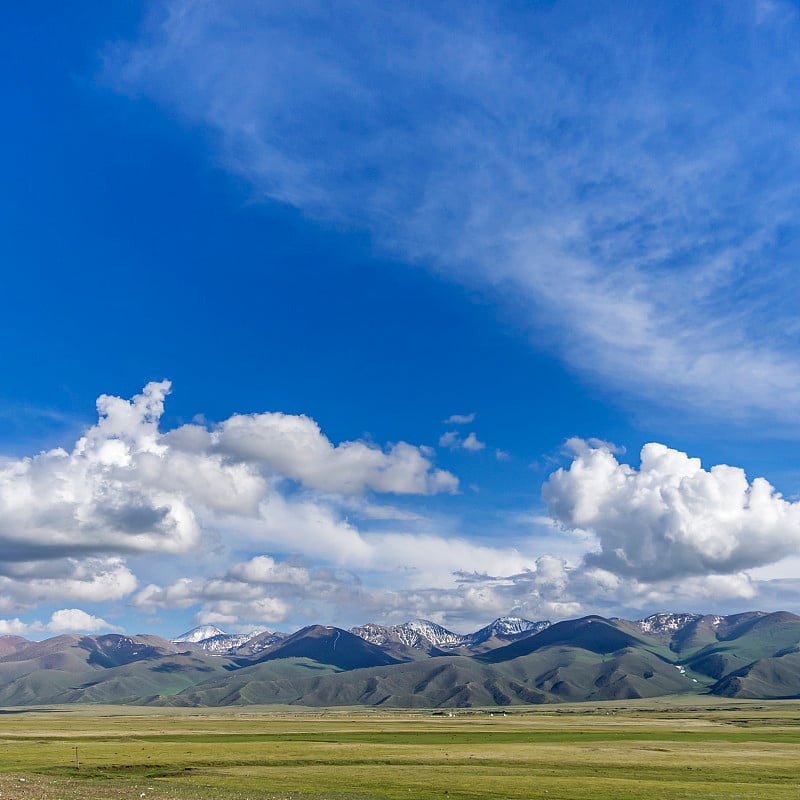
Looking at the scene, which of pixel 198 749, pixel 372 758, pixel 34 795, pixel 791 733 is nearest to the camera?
pixel 34 795

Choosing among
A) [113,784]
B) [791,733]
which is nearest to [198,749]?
[113,784]

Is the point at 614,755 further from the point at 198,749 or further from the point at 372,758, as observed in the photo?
the point at 198,749

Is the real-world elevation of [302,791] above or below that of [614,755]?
above

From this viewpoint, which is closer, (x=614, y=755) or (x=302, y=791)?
(x=302, y=791)

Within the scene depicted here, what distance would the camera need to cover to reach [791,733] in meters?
176

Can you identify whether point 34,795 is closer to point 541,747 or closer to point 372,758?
point 372,758

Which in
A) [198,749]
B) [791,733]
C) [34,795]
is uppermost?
[34,795]

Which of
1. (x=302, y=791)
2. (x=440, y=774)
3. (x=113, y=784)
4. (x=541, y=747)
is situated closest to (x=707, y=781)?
(x=440, y=774)

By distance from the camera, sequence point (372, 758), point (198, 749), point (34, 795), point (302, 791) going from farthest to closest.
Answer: point (198, 749)
point (372, 758)
point (302, 791)
point (34, 795)

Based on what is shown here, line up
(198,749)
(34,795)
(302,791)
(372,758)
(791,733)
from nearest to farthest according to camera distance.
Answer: (34,795)
(302,791)
(372,758)
(198,749)
(791,733)

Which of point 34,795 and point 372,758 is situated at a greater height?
point 34,795

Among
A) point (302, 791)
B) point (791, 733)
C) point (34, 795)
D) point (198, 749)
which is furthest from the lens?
point (791, 733)

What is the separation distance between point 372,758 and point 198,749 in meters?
36.2

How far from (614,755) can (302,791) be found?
192 feet
